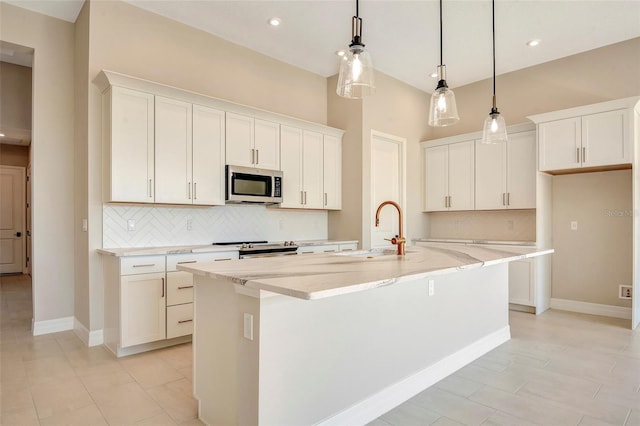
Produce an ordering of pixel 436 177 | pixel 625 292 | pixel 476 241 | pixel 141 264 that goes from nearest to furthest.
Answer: pixel 141 264 → pixel 625 292 → pixel 476 241 → pixel 436 177

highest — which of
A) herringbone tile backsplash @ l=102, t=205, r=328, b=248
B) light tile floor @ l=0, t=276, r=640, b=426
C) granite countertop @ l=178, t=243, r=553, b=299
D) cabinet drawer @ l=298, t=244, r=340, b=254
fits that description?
herringbone tile backsplash @ l=102, t=205, r=328, b=248

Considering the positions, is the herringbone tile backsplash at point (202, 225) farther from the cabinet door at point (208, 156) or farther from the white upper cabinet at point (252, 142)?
the white upper cabinet at point (252, 142)

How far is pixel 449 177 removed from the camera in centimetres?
554

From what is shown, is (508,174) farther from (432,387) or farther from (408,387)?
(408,387)

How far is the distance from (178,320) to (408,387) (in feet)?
6.69

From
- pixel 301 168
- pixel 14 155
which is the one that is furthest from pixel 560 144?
pixel 14 155

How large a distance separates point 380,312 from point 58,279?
342 centimetres

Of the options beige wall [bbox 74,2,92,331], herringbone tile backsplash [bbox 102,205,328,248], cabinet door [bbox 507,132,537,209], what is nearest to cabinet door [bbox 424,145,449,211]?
cabinet door [bbox 507,132,537,209]

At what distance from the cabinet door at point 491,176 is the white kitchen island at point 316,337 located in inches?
97.4

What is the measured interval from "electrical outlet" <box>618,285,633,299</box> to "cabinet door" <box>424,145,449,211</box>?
2.25 m

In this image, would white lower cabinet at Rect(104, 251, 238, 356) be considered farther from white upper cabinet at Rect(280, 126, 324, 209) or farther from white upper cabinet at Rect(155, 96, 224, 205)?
white upper cabinet at Rect(280, 126, 324, 209)

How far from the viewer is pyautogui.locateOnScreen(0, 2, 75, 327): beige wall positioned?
368 cm

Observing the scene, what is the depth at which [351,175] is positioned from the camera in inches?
199

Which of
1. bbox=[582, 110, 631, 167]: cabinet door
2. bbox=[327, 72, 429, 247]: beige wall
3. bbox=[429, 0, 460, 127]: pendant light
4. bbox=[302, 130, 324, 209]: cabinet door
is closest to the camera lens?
bbox=[429, 0, 460, 127]: pendant light
